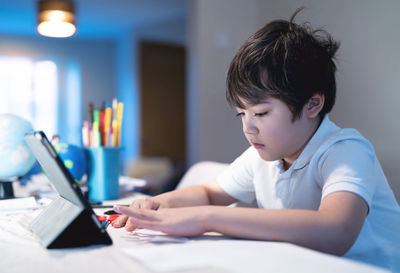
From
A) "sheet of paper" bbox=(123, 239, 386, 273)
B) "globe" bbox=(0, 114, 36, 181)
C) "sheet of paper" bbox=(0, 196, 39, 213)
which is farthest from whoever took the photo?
"globe" bbox=(0, 114, 36, 181)

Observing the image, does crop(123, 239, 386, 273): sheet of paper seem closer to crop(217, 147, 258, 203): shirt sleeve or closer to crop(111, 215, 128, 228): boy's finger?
crop(111, 215, 128, 228): boy's finger

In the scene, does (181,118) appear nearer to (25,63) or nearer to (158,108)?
(158,108)

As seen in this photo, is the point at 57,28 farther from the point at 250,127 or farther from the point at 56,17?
the point at 250,127

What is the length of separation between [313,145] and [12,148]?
2.31ft

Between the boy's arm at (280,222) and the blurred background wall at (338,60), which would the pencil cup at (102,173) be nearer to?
the boy's arm at (280,222)

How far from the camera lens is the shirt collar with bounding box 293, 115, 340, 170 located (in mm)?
756

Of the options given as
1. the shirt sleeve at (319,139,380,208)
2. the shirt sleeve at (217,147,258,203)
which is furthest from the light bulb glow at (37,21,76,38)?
the shirt sleeve at (319,139,380,208)

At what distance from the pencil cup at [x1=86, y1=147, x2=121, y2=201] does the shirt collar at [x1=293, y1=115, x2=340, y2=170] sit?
0.48m

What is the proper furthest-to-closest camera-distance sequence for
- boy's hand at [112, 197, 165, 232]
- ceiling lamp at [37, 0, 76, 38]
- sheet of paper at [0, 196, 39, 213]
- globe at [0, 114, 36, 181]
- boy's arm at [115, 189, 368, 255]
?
ceiling lamp at [37, 0, 76, 38] < globe at [0, 114, 36, 181] < sheet of paper at [0, 196, 39, 213] < boy's hand at [112, 197, 165, 232] < boy's arm at [115, 189, 368, 255]

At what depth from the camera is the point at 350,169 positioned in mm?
637

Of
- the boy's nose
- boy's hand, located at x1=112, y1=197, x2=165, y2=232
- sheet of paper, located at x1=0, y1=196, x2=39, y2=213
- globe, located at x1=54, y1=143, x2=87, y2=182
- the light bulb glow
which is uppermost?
the light bulb glow

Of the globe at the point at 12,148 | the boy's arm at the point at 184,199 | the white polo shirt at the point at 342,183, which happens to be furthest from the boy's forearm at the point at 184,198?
the globe at the point at 12,148

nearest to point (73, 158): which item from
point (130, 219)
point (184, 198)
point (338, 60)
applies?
point (184, 198)

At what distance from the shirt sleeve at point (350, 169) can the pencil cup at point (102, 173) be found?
0.54 m
